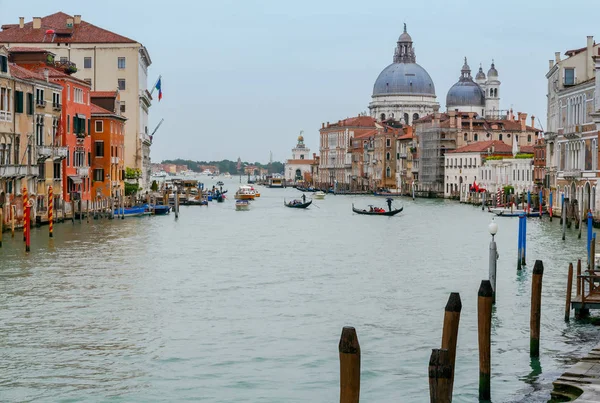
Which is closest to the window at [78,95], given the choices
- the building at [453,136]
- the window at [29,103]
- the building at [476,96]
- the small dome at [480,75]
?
the window at [29,103]

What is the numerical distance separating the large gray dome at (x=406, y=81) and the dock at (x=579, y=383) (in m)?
94.6

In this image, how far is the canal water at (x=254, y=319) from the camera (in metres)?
9.99

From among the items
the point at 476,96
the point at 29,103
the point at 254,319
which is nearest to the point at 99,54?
the point at 29,103

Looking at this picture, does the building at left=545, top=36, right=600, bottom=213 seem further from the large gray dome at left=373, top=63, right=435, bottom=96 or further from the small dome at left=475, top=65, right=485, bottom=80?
the large gray dome at left=373, top=63, right=435, bottom=96

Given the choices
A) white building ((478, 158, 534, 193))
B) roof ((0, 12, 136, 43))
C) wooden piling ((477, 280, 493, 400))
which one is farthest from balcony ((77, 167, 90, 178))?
wooden piling ((477, 280, 493, 400))

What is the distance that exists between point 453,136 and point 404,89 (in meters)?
33.8

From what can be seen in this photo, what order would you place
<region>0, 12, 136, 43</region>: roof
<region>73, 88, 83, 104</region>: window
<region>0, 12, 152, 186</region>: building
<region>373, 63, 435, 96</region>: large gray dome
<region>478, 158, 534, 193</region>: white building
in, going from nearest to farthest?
<region>73, 88, 83, 104</region>: window
<region>0, 12, 136, 43</region>: roof
<region>0, 12, 152, 186</region>: building
<region>478, 158, 534, 193</region>: white building
<region>373, 63, 435, 96</region>: large gray dome

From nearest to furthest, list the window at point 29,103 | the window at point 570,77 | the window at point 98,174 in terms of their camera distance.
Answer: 1. the window at point 29,103
2. the window at point 570,77
3. the window at point 98,174

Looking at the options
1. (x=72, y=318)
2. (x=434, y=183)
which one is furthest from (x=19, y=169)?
(x=434, y=183)

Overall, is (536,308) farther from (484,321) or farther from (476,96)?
(476,96)

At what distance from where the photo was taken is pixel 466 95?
90.5 m

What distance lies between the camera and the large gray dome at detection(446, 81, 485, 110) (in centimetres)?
9050

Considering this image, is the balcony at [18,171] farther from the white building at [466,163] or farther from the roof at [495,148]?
the roof at [495,148]

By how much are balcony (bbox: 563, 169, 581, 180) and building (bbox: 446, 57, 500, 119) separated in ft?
189
